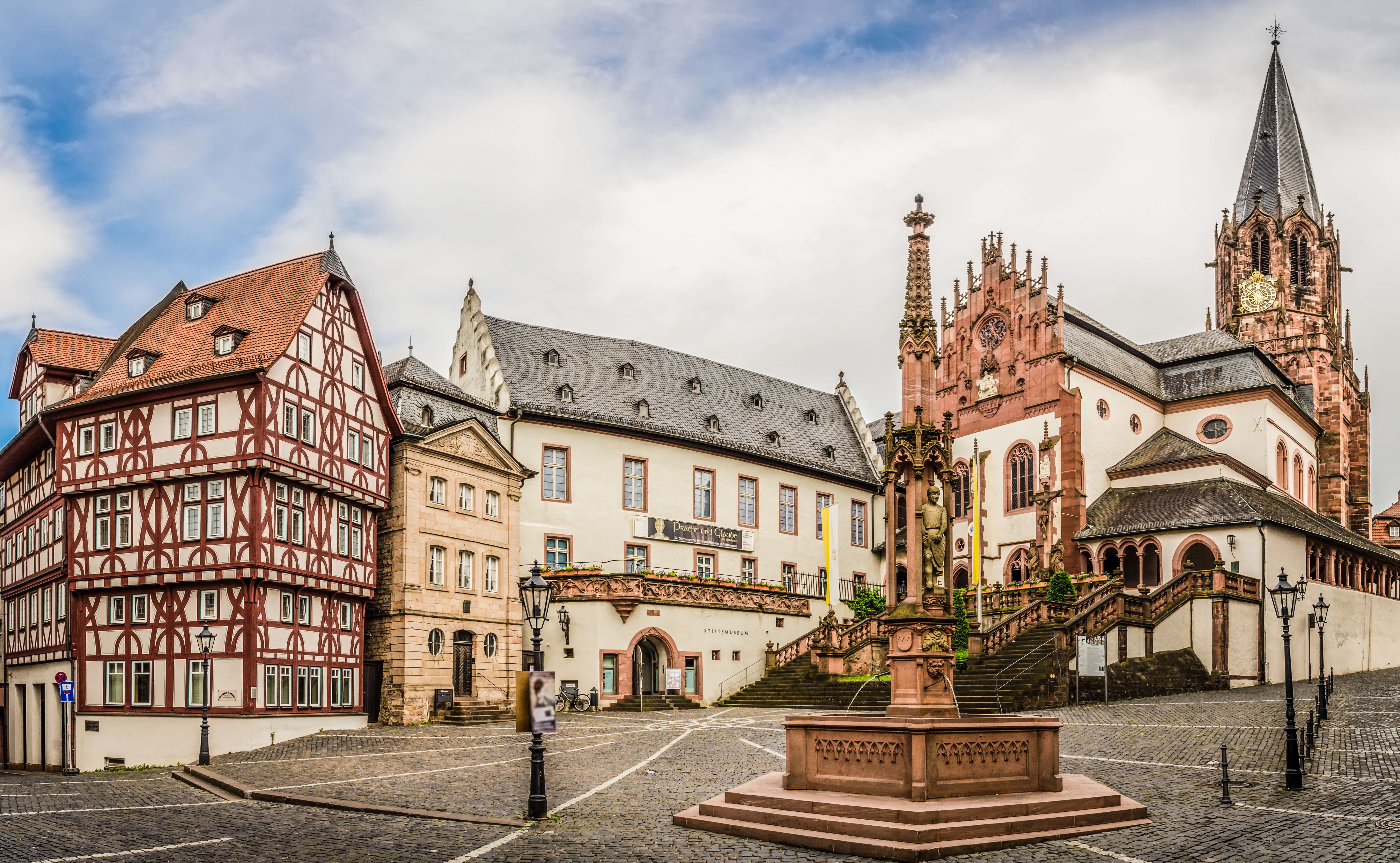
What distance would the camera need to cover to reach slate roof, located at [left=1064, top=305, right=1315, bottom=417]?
184 feet

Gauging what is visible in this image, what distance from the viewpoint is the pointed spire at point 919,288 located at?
62.4ft

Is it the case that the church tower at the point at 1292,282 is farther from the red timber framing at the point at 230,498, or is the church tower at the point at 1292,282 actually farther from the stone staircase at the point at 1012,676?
the red timber framing at the point at 230,498

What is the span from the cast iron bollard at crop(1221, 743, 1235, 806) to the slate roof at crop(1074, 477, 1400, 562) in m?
29.0

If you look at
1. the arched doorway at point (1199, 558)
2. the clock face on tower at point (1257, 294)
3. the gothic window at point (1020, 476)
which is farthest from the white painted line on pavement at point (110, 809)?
the clock face on tower at point (1257, 294)

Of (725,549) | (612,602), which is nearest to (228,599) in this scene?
(612,602)

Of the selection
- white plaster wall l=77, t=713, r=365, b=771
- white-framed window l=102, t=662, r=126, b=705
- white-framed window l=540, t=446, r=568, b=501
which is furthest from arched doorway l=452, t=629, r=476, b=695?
white-framed window l=102, t=662, r=126, b=705

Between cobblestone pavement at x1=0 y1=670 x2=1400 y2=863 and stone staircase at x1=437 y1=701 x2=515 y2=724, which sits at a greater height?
cobblestone pavement at x1=0 y1=670 x2=1400 y2=863

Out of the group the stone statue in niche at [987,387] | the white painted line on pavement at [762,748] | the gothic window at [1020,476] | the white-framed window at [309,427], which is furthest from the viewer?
the stone statue in niche at [987,387]

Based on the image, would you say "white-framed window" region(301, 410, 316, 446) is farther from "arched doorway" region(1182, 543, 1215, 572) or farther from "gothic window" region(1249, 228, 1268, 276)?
"gothic window" region(1249, 228, 1268, 276)

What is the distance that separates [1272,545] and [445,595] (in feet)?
92.8

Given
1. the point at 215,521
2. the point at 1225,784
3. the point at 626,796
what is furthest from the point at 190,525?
the point at 1225,784

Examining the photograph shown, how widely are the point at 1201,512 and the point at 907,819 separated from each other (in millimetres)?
36283

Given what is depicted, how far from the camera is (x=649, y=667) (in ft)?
149

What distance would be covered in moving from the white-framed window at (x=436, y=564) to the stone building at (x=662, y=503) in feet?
15.6
